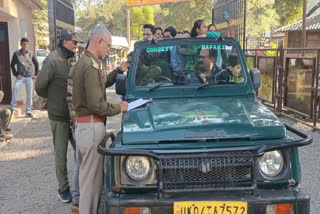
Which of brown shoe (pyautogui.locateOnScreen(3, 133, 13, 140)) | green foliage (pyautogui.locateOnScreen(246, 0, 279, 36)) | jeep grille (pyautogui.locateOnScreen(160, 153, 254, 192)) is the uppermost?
green foliage (pyautogui.locateOnScreen(246, 0, 279, 36))

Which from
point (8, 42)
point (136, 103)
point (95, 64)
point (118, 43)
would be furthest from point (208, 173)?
point (118, 43)

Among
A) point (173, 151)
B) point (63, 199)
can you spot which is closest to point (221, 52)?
point (173, 151)

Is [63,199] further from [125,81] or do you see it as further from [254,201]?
[254,201]

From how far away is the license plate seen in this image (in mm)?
2559

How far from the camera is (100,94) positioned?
316 cm

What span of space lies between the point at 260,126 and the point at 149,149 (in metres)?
0.87

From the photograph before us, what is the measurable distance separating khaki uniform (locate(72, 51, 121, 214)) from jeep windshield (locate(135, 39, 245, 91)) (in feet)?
2.43

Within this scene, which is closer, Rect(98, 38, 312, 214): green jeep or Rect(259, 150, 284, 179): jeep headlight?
Rect(98, 38, 312, 214): green jeep

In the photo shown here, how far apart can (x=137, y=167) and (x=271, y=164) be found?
100 centimetres

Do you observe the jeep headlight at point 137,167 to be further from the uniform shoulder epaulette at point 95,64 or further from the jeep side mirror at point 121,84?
the jeep side mirror at point 121,84

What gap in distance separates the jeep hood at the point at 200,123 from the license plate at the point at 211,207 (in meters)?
0.45

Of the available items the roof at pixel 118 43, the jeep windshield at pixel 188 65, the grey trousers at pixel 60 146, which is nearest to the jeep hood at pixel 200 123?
the jeep windshield at pixel 188 65

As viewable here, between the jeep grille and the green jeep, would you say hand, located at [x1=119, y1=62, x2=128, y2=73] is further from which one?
the jeep grille

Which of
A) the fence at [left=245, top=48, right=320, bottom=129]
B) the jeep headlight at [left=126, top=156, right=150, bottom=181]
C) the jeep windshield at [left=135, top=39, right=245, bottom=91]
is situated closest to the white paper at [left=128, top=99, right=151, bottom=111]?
the jeep windshield at [left=135, top=39, right=245, bottom=91]
